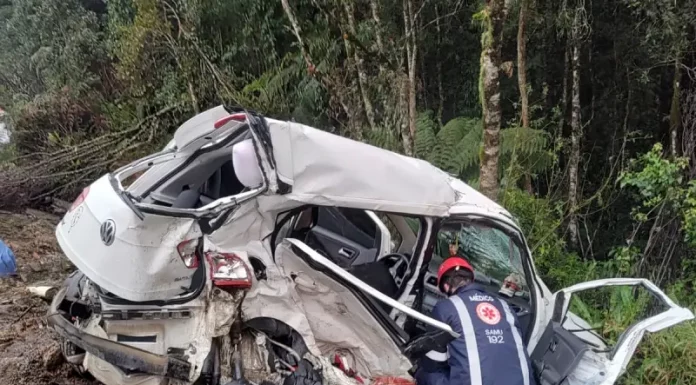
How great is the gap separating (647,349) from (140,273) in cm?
405

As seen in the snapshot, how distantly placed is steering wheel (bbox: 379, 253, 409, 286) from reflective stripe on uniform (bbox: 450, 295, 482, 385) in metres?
0.45

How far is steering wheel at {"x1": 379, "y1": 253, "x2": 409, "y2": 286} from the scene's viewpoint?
389cm

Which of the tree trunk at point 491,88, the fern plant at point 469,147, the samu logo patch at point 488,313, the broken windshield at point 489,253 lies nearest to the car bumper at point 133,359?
the samu logo patch at point 488,313

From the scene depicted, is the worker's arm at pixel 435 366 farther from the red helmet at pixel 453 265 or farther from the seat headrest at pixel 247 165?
the seat headrest at pixel 247 165

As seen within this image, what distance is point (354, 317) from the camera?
341 centimetres

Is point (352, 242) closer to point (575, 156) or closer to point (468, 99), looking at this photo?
point (575, 156)

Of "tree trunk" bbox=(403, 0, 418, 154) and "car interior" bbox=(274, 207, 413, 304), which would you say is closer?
"car interior" bbox=(274, 207, 413, 304)

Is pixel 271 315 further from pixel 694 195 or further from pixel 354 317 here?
pixel 694 195

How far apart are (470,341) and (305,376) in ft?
3.20

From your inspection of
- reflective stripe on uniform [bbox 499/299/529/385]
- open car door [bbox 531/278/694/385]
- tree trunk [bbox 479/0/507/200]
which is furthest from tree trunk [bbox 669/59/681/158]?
reflective stripe on uniform [bbox 499/299/529/385]

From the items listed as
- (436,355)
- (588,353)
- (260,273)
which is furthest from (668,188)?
(260,273)

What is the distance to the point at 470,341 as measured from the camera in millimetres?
3453

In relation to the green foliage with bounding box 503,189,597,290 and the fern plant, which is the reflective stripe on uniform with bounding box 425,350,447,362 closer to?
the green foliage with bounding box 503,189,597,290

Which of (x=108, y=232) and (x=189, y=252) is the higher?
(x=108, y=232)
